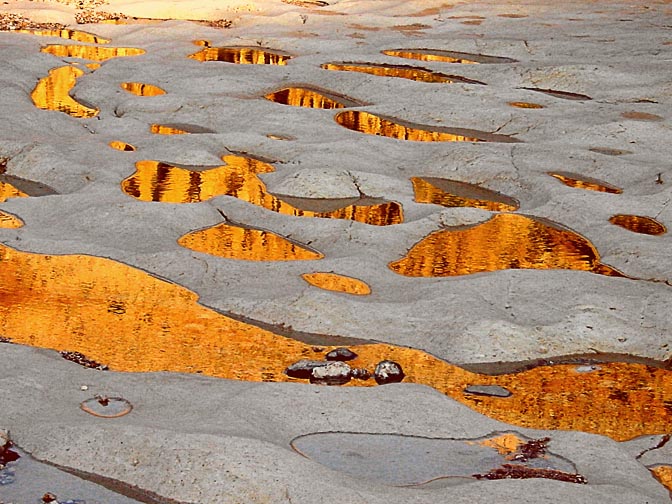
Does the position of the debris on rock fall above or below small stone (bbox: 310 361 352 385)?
below

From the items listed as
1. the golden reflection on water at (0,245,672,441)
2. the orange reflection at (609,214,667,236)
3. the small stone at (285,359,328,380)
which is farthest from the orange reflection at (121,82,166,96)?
the small stone at (285,359,328,380)

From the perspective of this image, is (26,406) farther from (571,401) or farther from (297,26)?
(297,26)

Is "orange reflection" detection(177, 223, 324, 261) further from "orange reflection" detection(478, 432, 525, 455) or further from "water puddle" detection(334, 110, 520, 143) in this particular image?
"water puddle" detection(334, 110, 520, 143)

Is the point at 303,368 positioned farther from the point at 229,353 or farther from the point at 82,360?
the point at 82,360

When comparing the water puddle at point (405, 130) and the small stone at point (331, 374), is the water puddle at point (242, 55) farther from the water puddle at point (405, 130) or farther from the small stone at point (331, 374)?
the small stone at point (331, 374)

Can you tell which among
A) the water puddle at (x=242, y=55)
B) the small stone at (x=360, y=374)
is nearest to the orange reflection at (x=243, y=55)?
the water puddle at (x=242, y=55)
